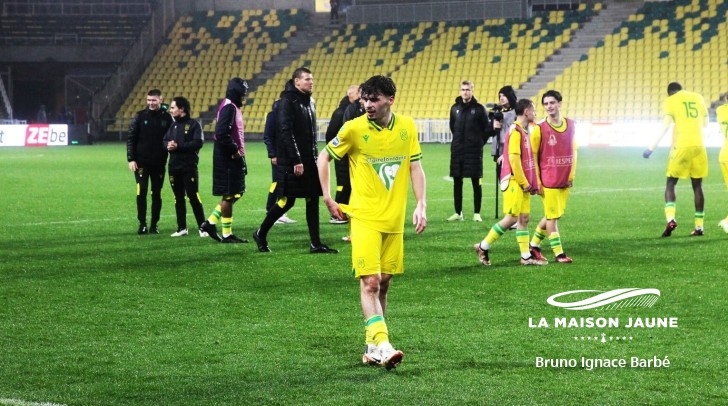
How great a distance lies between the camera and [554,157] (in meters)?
11.5

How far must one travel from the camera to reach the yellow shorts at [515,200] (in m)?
11.5

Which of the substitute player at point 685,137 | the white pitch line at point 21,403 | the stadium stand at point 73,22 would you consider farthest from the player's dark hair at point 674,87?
the stadium stand at point 73,22

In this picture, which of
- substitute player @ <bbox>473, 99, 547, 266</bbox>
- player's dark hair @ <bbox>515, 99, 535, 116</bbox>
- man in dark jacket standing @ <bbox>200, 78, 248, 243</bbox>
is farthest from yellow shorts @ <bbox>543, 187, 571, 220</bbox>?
man in dark jacket standing @ <bbox>200, 78, 248, 243</bbox>

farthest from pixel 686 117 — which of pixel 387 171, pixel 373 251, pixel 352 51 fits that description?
pixel 352 51

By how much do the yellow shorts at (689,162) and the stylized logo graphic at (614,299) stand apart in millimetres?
4863

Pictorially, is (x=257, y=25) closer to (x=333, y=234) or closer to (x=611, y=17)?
(x=611, y=17)

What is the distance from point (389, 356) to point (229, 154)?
7104 mm

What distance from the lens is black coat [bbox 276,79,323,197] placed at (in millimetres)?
12336

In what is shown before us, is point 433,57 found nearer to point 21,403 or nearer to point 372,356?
point 372,356

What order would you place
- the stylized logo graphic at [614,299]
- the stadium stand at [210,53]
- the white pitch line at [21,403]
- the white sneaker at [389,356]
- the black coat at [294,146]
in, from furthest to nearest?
the stadium stand at [210,53]
the black coat at [294,146]
the stylized logo graphic at [614,299]
the white sneaker at [389,356]
the white pitch line at [21,403]

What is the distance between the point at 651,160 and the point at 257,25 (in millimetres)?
25603

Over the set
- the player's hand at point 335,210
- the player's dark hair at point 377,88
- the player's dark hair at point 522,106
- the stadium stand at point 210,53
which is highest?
the stadium stand at point 210,53

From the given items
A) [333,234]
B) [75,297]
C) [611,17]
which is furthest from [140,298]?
[611,17]

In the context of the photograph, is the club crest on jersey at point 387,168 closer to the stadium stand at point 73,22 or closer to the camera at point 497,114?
the camera at point 497,114
